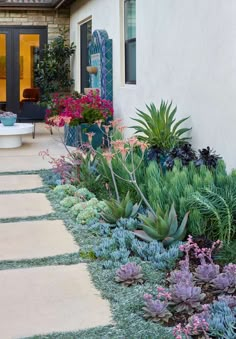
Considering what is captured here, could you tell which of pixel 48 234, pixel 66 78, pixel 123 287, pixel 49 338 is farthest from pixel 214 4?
pixel 66 78

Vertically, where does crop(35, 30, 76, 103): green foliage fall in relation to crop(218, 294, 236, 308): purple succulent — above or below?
above

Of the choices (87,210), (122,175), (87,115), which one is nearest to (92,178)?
(122,175)

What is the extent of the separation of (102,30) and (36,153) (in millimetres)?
3336

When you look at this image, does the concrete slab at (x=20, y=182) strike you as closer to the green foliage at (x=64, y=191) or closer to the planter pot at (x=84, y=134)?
the green foliage at (x=64, y=191)

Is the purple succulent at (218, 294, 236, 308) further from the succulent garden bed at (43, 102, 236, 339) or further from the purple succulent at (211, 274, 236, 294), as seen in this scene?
the purple succulent at (211, 274, 236, 294)

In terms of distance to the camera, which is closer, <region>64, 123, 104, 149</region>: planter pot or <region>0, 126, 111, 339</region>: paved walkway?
<region>0, 126, 111, 339</region>: paved walkway

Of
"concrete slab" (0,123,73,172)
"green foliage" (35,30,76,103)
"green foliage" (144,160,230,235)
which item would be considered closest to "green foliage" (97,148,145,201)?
"green foliage" (144,160,230,235)

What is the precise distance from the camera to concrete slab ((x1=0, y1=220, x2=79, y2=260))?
4.33m

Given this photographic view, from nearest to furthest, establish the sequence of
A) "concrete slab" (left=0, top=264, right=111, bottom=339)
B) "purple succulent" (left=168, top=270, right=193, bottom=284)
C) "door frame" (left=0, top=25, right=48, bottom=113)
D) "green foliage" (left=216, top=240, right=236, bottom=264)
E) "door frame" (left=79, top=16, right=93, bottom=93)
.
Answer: "concrete slab" (left=0, top=264, right=111, bottom=339) < "purple succulent" (left=168, top=270, right=193, bottom=284) < "green foliage" (left=216, top=240, right=236, bottom=264) < "door frame" (left=79, top=16, right=93, bottom=93) < "door frame" (left=0, top=25, right=48, bottom=113)

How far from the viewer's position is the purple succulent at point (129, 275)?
360 cm

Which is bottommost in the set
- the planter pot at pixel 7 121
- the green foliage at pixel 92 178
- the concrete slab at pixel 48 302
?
the concrete slab at pixel 48 302

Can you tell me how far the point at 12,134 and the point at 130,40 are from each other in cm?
281

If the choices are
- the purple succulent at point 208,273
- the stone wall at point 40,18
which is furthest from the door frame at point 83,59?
the purple succulent at point 208,273

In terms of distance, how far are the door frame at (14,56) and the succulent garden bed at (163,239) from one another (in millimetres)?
10448
